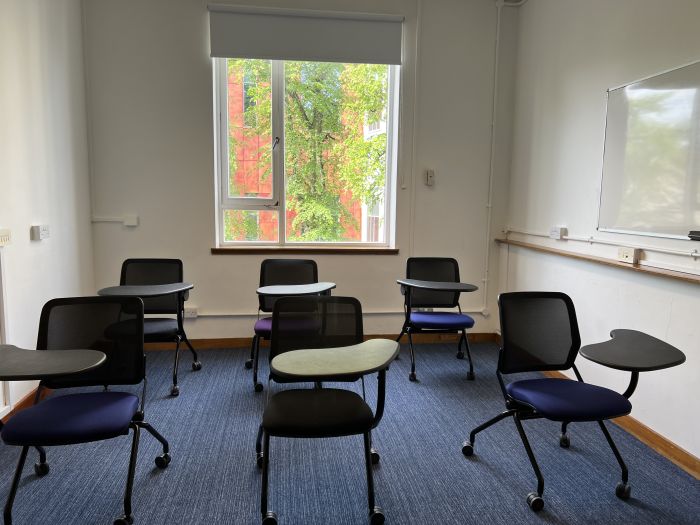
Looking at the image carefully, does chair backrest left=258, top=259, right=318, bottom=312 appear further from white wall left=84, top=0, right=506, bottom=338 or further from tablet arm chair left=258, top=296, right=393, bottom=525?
tablet arm chair left=258, top=296, right=393, bottom=525

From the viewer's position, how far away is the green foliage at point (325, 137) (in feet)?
14.5

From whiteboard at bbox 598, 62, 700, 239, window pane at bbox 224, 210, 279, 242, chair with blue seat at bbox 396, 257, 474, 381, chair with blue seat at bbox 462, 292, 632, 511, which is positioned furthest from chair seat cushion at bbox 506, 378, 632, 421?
window pane at bbox 224, 210, 279, 242

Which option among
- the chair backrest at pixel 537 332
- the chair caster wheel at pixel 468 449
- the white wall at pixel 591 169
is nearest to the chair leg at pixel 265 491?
the chair caster wheel at pixel 468 449

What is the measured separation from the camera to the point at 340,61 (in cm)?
428

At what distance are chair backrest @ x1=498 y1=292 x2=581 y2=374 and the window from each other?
7.52 feet

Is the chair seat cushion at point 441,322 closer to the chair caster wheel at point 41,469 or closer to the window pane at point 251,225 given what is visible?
the window pane at point 251,225

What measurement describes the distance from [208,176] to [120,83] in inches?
41.5

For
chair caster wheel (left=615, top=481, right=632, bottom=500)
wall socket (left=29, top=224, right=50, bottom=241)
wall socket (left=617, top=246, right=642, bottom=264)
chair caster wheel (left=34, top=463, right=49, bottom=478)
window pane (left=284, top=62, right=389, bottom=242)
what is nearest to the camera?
chair caster wheel (left=615, top=481, right=632, bottom=500)

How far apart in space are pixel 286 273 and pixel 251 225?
36.8 inches

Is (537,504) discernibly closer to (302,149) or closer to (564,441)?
(564,441)

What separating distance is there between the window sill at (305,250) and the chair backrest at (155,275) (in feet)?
2.20

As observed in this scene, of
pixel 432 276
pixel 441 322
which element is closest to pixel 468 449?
pixel 441 322

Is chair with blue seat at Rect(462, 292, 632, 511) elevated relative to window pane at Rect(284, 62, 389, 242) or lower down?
lower down

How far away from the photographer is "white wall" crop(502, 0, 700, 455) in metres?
2.59
